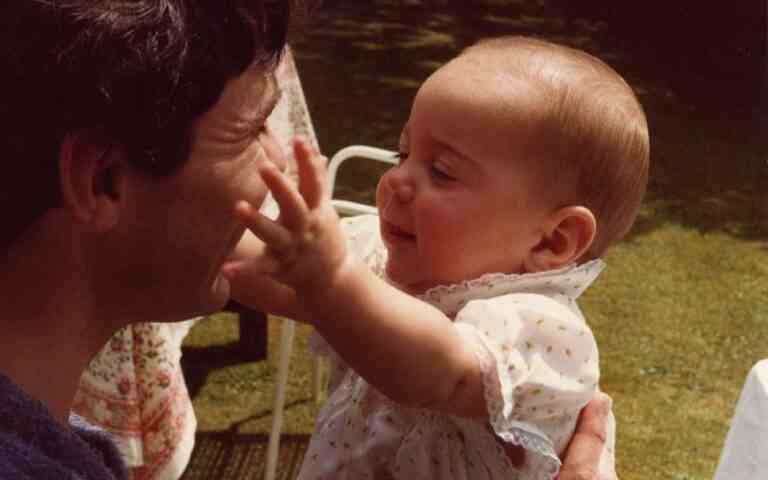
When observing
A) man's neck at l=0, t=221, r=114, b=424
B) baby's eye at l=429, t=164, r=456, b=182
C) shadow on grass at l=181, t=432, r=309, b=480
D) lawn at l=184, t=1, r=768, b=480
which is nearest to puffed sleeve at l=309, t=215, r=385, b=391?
baby's eye at l=429, t=164, r=456, b=182

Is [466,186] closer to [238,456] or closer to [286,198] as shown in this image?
[286,198]

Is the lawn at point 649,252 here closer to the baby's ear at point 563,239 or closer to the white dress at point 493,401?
the white dress at point 493,401

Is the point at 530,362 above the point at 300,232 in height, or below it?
below

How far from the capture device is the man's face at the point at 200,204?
1.65m

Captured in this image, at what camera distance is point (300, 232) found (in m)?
1.50

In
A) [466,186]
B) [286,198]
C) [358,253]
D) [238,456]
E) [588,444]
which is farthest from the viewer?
[238,456]

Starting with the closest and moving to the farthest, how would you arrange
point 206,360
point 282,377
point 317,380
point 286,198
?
1. point 286,198
2. point 282,377
3. point 317,380
4. point 206,360

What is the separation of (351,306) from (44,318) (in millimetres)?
472

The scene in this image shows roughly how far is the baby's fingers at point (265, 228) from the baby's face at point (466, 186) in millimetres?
681

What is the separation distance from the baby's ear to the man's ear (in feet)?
3.03

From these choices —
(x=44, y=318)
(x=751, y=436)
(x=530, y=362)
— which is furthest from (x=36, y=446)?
(x=751, y=436)

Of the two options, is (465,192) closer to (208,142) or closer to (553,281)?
(553,281)

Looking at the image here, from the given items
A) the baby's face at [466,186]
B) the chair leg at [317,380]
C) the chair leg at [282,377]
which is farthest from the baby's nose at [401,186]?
the chair leg at [317,380]

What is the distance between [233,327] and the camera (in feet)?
19.8
